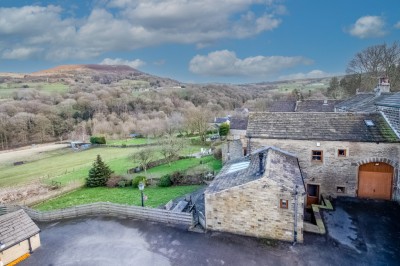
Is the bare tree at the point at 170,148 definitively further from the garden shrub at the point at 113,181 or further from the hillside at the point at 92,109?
the hillside at the point at 92,109

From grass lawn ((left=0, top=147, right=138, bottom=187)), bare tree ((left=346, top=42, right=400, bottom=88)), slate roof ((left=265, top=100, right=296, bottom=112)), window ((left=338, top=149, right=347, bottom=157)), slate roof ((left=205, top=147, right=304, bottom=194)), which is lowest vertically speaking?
grass lawn ((left=0, top=147, right=138, bottom=187))

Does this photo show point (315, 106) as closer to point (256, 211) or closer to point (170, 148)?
point (170, 148)

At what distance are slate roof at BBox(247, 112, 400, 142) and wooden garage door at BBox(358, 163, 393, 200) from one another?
1.65 metres

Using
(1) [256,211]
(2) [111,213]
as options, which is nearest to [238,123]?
(2) [111,213]

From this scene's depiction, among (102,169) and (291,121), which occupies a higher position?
(291,121)

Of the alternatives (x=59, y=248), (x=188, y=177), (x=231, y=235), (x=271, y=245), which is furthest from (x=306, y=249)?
(x=188, y=177)

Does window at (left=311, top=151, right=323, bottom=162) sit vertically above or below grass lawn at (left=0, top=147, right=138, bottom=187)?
above

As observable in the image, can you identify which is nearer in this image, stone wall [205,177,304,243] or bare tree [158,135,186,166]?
stone wall [205,177,304,243]

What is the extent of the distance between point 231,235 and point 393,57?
145ft

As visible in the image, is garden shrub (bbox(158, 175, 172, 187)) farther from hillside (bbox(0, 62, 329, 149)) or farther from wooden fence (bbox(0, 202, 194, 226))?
hillside (bbox(0, 62, 329, 149))

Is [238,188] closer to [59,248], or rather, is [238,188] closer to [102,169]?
[59,248]

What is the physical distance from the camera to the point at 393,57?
132ft

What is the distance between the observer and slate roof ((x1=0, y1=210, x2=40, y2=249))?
10383 mm

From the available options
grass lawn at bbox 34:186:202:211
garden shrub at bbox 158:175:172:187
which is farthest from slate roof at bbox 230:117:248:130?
grass lawn at bbox 34:186:202:211
